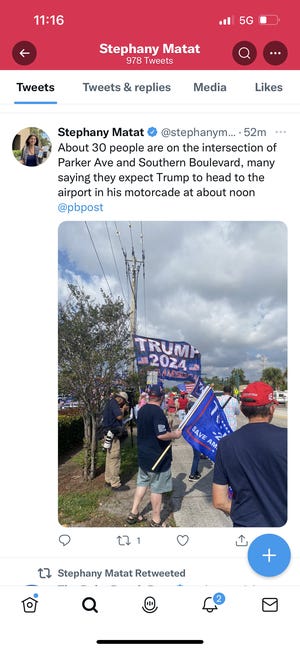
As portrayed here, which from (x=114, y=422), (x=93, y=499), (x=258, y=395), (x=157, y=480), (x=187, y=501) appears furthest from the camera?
(x=114, y=422)

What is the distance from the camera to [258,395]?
1.80 meters

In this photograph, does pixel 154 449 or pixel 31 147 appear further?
pixel 154 449

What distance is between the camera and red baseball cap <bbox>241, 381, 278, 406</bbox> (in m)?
1.78

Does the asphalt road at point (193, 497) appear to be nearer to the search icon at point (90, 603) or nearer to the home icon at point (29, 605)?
the search icon at point (90, 603)

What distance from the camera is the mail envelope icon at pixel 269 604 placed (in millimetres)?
1397

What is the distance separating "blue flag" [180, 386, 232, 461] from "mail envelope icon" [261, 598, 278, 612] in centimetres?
159

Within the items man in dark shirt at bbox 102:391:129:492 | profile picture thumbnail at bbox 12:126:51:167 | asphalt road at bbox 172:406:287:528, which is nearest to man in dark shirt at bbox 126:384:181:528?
asphalt road at bbox 172:406:287:528

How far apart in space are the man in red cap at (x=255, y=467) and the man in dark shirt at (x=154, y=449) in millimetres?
1343
